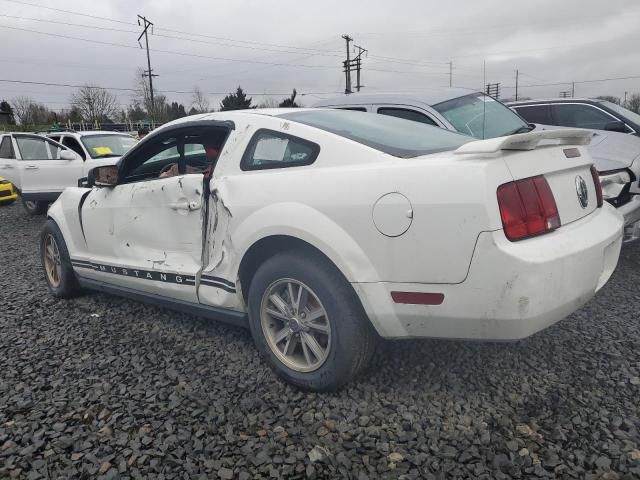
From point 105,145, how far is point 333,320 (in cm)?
908

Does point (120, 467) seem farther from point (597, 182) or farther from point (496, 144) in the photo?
point (597, 182)

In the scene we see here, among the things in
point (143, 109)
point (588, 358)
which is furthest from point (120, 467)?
point (143, 109)

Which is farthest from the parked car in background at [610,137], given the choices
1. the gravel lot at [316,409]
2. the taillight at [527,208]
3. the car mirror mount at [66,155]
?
the car mirror mount at [66,155]

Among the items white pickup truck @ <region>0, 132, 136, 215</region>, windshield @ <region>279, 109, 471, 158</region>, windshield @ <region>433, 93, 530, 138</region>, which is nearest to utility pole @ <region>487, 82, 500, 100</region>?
windshield @ <region>433, 93, 530, 138</region>

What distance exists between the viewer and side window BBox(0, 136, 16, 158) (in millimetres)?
9688

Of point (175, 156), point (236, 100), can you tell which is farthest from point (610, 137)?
point (236, 100)

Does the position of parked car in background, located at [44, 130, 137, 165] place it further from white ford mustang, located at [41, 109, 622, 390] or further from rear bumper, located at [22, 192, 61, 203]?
white ford mustang, located at [41, 109, 622, 390]

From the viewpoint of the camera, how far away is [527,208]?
2.12 m

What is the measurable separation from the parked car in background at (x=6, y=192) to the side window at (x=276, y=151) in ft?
28.2

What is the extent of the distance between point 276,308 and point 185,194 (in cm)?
92

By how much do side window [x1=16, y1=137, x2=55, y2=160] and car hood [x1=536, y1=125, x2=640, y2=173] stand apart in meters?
9.01

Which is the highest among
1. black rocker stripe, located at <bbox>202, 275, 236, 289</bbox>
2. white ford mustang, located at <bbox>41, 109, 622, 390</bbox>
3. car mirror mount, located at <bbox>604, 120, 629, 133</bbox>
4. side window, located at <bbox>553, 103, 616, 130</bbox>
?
side window, located at <bbox>553, 103, 616, 130</bbox>

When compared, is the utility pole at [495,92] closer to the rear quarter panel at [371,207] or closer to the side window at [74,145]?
the rear quarter panel at [371,207]

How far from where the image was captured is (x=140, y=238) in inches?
134
